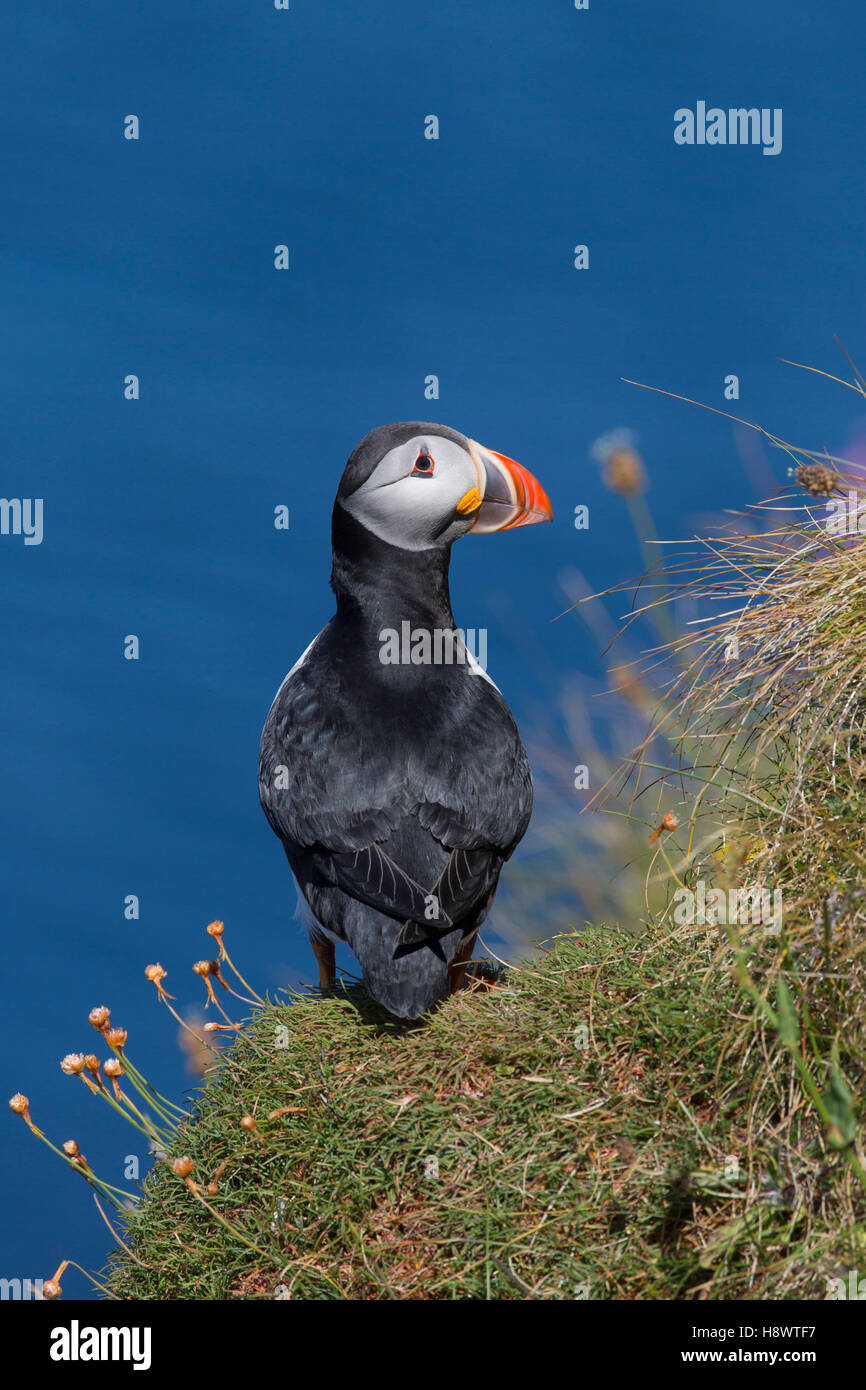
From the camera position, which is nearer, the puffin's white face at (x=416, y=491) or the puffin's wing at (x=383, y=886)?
the puffin's wing at (x=383, y=886)

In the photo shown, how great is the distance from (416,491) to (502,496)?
34 centimetres

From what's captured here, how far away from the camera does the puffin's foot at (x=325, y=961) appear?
432cm

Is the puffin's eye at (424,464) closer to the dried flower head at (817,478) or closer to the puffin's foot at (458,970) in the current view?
the dried flower head at (817,478)

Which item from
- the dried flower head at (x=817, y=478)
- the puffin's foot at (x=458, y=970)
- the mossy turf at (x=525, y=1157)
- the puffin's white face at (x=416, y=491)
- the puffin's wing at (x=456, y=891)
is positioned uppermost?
the puffin's white face at (x=416, y=491)

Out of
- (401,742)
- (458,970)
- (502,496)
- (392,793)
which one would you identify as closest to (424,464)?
(502,496)

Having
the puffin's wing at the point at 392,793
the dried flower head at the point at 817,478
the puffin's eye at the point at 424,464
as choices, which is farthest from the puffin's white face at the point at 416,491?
the dried flower head at the point at 817,478

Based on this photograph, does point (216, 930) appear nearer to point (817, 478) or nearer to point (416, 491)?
point (416, 491)

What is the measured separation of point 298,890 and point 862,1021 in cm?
208

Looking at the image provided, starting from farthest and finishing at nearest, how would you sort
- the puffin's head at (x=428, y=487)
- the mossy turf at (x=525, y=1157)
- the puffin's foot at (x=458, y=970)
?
the puffin's head at (x=428, y=487)
the puffin's foot at (x=458, y=970)
the mossy turf at (x=525, y=1157)

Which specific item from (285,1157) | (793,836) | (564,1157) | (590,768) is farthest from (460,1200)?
(590,768)

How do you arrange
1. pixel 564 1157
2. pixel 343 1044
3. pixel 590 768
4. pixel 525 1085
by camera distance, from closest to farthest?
pixel 564 1157, pixel 525 1085, pixel 343 1044, pixel 590 768

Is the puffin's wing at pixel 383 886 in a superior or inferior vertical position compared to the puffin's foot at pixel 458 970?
superior
